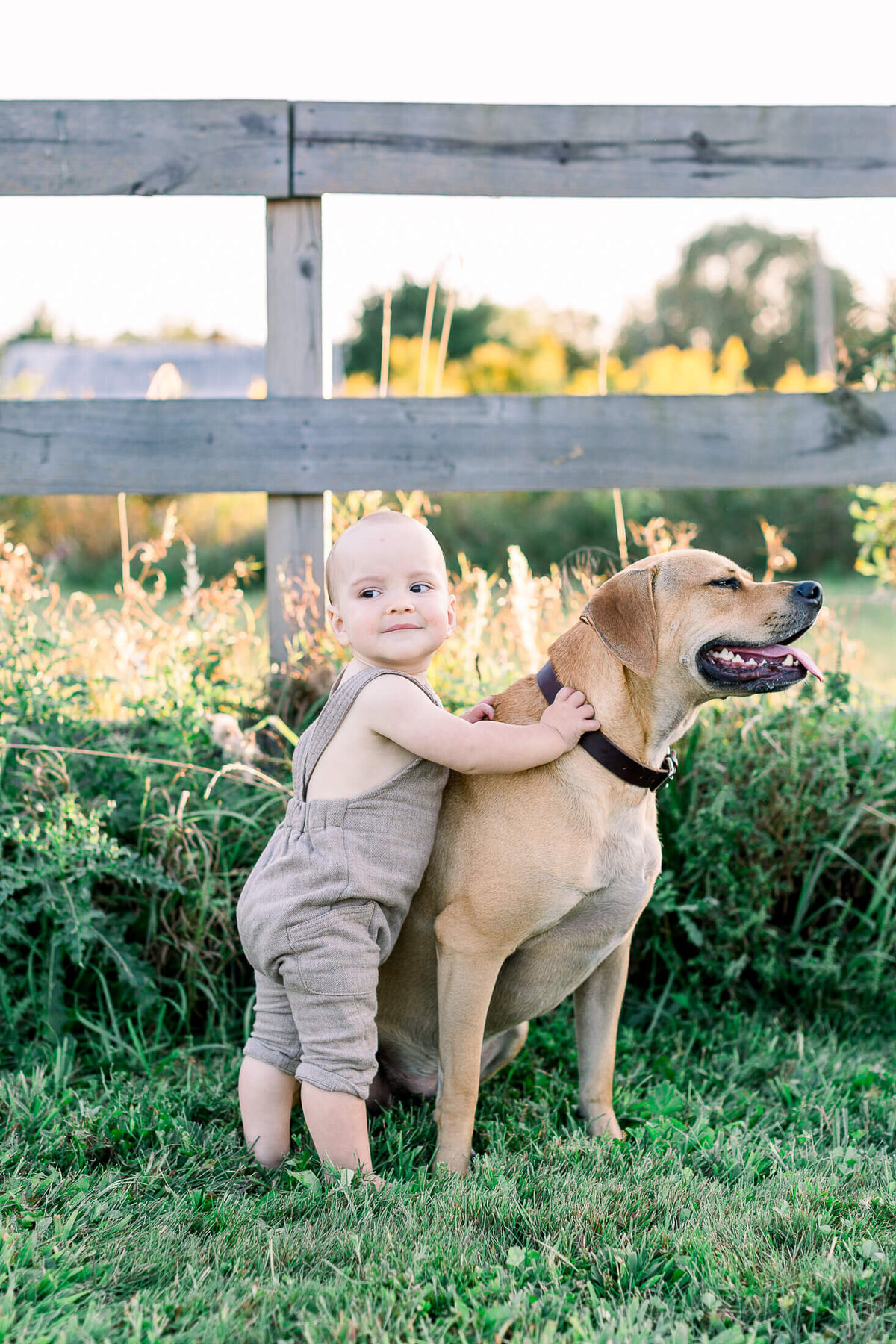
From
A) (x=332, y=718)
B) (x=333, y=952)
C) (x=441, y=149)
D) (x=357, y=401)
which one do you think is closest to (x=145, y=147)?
(x=441, y=149)

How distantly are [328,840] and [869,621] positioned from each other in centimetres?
1054

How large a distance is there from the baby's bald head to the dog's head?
0.39 m

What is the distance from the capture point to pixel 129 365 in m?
25.9

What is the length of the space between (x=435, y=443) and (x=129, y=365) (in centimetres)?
2398

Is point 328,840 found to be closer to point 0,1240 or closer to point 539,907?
point 539,907

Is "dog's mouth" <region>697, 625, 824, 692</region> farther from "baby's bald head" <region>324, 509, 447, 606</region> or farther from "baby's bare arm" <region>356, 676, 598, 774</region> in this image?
"baby's bald head" <region>324, 509, 447, 606</region>

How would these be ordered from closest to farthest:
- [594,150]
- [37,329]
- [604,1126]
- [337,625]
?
[337,625] < [604,1126] < [594,150] < [37,329]

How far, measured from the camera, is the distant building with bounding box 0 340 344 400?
76.0 feet

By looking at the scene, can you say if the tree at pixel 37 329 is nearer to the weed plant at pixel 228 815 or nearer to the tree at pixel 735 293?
the tree at pixel 735 293

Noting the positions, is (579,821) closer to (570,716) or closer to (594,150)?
(570,716)

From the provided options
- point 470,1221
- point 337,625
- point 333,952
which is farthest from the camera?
point 337,625

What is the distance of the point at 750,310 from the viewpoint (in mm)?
40844

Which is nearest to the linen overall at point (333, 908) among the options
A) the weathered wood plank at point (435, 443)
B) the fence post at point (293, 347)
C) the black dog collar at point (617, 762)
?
the black dog collar at point (617, 762)

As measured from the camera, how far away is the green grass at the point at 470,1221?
1.87 meters
